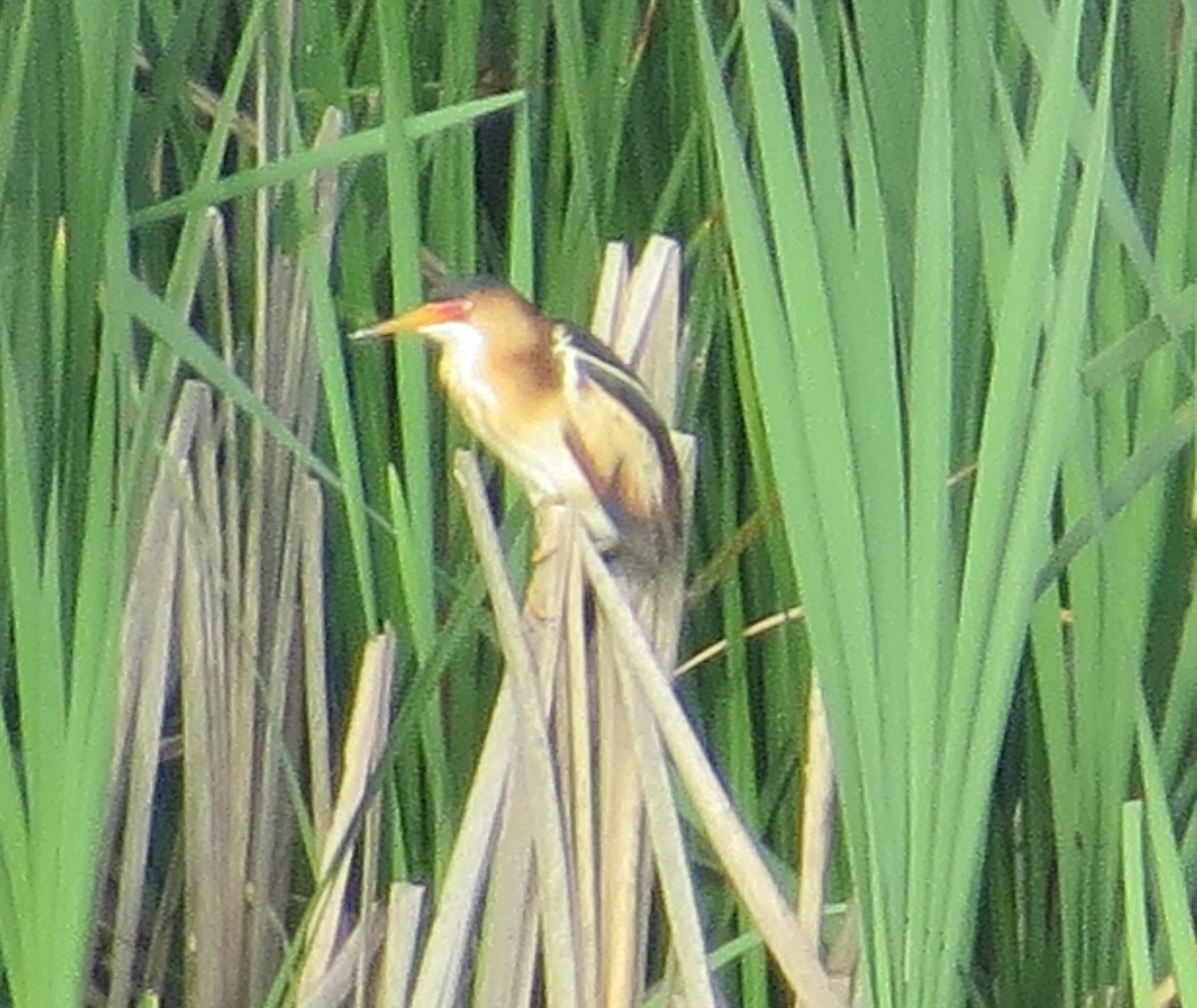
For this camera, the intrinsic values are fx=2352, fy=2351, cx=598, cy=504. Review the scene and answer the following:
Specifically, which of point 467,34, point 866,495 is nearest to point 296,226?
point 467,34

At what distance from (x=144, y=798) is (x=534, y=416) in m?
0.25

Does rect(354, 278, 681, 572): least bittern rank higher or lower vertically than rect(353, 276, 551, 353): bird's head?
lower

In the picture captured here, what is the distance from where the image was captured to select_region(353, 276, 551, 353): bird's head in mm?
966

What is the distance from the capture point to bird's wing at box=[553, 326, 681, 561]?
0.94 meters

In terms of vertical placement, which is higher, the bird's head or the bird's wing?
the bird's head

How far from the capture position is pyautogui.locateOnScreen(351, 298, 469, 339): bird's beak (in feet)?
3.19

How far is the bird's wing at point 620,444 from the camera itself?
94 centimetres

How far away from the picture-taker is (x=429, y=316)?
98 cm

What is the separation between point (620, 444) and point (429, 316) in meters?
0.10

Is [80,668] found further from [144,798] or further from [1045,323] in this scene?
[1045,323]

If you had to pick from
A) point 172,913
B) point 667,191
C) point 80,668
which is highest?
point 667,191

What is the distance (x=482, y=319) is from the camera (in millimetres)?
972

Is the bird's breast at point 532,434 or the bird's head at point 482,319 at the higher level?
the bird's head at point 482,319

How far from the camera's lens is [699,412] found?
1.12 metres
